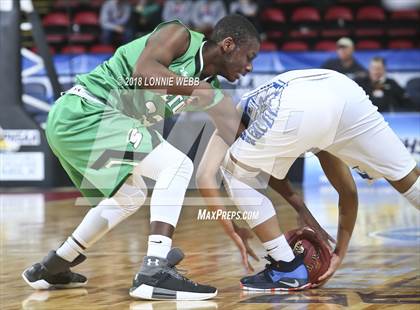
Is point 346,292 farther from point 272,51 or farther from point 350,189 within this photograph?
point 272,51

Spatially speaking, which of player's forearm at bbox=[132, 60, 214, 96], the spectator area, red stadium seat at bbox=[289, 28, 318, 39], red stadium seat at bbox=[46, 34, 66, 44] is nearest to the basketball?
player's forearm at bbox=[132, 60, 214, 96]

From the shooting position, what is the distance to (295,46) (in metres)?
15.2

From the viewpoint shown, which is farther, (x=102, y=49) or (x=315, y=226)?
(x=102, y=49)

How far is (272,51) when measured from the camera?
46.2 ft

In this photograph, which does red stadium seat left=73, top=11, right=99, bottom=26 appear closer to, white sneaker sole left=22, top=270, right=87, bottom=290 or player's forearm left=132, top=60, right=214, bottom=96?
white sneaker sole left=22, top=270, right=87, bottom=290

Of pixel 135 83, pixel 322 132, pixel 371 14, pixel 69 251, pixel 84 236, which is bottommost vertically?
pixel 371 14

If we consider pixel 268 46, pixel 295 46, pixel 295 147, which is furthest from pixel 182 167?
pixel 295 46

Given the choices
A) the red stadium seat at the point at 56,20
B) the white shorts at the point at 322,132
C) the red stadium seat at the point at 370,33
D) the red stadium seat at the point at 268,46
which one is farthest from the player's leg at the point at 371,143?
the red stadium seat at the point at 56,20

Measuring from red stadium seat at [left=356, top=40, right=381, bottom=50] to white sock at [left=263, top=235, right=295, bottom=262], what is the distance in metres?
10.6

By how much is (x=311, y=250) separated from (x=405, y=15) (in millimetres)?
11094

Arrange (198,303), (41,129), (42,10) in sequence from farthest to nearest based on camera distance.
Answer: (42,10) < (41,129) < (198,303)

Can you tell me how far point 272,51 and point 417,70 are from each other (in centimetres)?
222

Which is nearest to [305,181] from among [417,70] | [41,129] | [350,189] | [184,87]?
[417,70]

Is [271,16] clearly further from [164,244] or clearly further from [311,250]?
[164,244]
